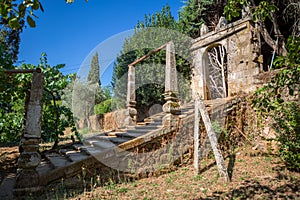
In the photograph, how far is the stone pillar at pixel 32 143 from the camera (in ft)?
10.3

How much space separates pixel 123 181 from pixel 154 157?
2.67 ft

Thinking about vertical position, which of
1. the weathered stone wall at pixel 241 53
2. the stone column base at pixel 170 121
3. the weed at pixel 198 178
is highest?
the weathered stone wall at pixel 241 53

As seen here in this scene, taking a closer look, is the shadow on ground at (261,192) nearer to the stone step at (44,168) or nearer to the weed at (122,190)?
the weed at (122,190)

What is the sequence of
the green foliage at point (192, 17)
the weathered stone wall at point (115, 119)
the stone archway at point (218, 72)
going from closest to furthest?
the stone archway at point (218, 72)
the weathered stone wall at point (115, 119)
the green foliage at point (192, 17)

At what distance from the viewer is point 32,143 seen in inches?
129

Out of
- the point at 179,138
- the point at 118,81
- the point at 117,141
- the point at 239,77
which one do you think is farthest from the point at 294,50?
the point at 118,81

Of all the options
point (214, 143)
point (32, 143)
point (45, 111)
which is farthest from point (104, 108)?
point (214, 143)

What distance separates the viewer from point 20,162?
313 centimetres

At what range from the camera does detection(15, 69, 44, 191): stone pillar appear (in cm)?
313

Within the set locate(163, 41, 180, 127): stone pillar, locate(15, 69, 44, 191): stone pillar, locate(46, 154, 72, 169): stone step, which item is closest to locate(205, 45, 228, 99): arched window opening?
locate(163, 41, 180, 127): stone pillar

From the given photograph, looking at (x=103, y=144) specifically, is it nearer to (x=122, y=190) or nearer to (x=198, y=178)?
(x=122, y=190)

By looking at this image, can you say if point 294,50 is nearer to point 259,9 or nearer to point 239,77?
point 259,9

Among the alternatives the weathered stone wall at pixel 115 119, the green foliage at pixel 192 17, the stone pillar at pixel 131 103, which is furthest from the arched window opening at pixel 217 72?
the stone pillar at pixel 131 103

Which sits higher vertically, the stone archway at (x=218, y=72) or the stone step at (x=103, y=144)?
the stone archway at (x=218, y=72)
